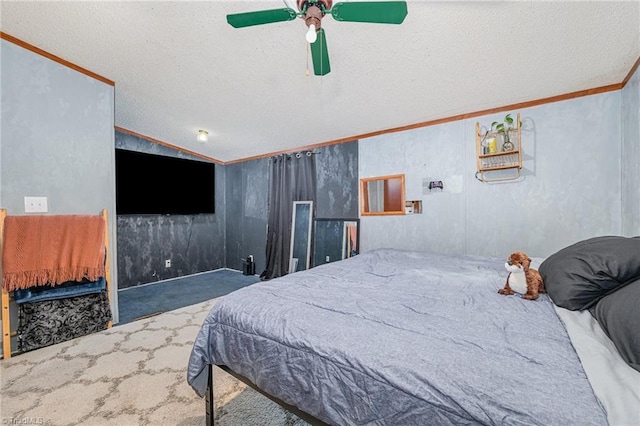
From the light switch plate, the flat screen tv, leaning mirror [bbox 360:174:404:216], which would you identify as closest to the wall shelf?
leaning mirror [bbox 360:174:404:216]

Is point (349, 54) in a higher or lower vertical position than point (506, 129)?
higher

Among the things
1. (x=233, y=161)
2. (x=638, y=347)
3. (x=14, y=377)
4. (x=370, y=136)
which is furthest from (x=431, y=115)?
(x=14, y=377)

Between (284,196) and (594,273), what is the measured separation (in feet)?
12.9

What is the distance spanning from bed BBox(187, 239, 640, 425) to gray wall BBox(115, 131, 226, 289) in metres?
3.68

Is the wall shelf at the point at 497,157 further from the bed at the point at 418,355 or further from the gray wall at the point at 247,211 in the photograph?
the gray wall at the point at 247,211

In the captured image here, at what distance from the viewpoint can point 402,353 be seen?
2.72 ft

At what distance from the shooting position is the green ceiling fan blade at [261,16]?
56.3 inches

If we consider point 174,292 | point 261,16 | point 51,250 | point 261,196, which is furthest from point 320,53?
point 174,292

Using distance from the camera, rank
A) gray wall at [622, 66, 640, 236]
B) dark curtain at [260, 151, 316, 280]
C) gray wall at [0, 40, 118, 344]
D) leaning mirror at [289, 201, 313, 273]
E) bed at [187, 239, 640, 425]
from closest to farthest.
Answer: bed at [187, 239, 640, 425], gray wall at [622, 66, 640, 236], gray wall at [0, 40, 118, 344], leaning mirror at [289, 201, 313, 273], dark curtain at [260, 151, 316, 280]

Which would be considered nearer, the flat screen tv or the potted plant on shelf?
the potted plant on shelf

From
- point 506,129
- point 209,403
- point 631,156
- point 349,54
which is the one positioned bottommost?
point 209,403

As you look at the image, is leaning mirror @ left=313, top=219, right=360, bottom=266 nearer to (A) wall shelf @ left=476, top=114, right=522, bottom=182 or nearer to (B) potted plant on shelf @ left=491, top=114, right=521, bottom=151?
(A) wall shelf @ left=476, top=114, right=522, bottom=182

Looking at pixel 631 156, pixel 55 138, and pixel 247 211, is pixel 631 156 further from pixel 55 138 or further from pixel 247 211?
pixel 247 211

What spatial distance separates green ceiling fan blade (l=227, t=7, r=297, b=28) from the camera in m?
1.43
